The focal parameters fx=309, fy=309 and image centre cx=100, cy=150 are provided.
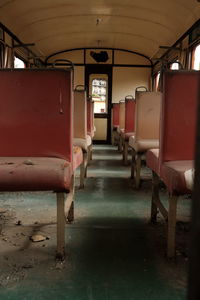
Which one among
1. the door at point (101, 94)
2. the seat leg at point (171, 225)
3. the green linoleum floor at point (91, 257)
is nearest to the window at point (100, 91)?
the door at point (101, 94)

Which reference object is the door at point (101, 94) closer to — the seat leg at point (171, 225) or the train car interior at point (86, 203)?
the train car interior at point (86, 203)

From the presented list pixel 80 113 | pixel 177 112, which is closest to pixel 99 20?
pixel 80 113

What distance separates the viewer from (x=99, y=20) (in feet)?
21.4

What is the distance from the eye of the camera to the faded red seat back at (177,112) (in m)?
1.79

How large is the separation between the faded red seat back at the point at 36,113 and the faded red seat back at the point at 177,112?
57 cm

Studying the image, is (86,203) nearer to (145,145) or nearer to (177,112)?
(145,145)

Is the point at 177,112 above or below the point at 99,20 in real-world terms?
below

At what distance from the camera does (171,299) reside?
4.56ft

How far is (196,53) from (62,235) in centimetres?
487

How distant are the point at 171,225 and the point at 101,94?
833 centimetres

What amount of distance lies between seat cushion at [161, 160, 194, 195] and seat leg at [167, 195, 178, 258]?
0.07 m

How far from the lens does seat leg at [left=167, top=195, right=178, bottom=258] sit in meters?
1.69

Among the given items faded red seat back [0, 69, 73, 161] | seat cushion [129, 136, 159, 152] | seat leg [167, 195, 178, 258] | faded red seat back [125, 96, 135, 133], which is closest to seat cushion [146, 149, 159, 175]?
seat leg [167, 195, 178, 258]

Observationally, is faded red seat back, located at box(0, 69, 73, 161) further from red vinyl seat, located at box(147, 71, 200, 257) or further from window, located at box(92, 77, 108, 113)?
window, located at box(92, 77, 108, 113)
